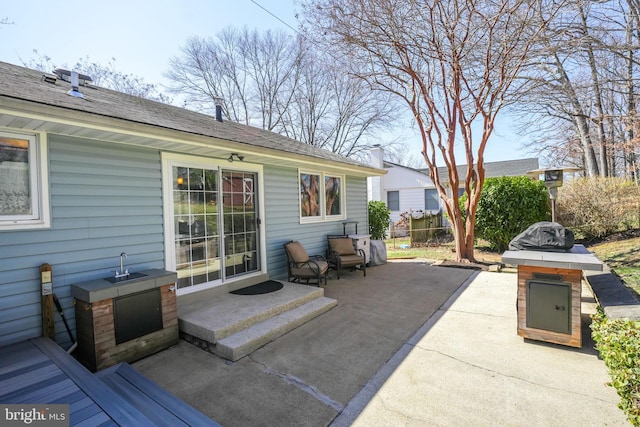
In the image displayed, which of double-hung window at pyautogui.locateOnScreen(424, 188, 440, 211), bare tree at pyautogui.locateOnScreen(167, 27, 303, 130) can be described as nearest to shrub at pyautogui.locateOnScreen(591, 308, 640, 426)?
double-hung window at pyautogui.locateOnScreen(424, 188, 440, 211)

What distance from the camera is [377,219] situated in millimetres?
11211

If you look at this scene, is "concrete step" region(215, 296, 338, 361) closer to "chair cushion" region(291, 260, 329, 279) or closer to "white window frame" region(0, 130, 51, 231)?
"chair cushion" region(291, 260, 329, 279)

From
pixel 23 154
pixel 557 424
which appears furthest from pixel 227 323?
pixel 557 424

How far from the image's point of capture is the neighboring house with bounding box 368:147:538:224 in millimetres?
16922

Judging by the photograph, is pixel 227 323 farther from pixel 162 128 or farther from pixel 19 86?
pixel 19 86

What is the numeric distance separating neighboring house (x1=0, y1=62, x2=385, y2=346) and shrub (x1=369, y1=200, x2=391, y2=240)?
219 inches

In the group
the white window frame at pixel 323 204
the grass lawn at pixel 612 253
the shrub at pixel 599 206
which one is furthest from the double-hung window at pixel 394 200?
the white window frame at pixel 323 204

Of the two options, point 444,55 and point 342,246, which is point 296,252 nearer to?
point 342,246

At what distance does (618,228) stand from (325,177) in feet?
32.1

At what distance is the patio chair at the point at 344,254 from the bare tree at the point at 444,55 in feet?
9.95

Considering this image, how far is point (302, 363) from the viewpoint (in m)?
3.11

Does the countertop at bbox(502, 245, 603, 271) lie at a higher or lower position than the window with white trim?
lower

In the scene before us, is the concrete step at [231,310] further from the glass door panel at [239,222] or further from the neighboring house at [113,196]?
the glass door panel at [239,222]

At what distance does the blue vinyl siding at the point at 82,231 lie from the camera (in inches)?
119
